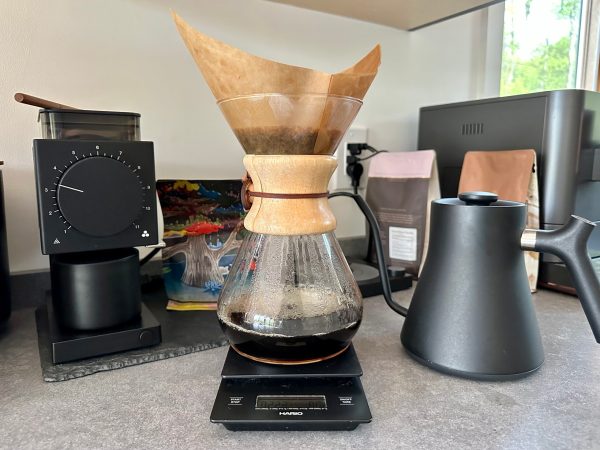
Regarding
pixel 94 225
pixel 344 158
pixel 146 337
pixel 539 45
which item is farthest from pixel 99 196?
pixel 539 45

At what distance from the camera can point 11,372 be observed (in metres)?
0.51

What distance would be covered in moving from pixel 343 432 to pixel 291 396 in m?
0.06

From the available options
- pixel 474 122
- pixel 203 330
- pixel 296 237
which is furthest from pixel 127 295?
pixel 474 122

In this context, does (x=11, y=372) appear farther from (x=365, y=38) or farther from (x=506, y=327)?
(x=365, y=38)

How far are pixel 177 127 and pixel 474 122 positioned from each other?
2.03 feet

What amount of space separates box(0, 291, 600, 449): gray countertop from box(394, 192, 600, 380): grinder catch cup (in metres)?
0.03

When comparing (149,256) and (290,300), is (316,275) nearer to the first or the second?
(290,300)

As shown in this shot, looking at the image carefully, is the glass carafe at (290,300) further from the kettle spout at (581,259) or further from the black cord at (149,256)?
the black cord at (149,256)

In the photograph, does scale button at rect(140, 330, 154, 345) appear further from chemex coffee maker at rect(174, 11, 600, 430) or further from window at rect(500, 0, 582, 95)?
window at rect(500, 0, 582, 95)

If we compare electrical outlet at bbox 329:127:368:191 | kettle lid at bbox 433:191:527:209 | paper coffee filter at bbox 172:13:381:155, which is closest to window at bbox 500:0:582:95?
electrical outlet at bbox 329:127:368:191

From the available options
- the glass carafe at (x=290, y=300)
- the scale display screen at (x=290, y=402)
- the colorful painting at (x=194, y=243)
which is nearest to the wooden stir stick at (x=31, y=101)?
the colorful painting at (x=194, y=243)

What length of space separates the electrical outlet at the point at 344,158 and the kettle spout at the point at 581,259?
60 centimetres

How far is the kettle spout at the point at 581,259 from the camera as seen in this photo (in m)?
0.45

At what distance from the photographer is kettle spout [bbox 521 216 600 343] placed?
0.45m
